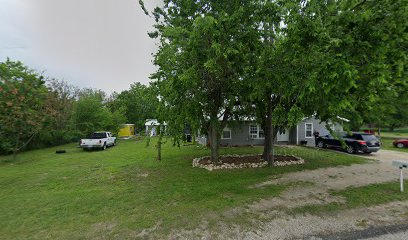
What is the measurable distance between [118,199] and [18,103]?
11.8 meters

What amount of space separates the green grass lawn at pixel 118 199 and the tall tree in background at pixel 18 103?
5.03 m

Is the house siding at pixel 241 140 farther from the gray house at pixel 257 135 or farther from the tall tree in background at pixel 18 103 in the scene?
the tall tree in background at pixel 18 103

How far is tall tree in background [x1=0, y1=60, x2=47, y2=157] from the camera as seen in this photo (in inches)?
511

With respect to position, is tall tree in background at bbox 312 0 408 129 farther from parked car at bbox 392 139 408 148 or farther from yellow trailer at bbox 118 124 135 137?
yellow trailer at bbox 118 124 135 137

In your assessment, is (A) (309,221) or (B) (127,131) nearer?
(A) (309,221)

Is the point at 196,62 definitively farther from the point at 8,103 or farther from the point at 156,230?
the point at 8,103

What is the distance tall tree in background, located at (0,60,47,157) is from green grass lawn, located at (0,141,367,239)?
5035mm

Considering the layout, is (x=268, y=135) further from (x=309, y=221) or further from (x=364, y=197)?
(x=309, y=221)

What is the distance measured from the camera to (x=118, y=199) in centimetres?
603

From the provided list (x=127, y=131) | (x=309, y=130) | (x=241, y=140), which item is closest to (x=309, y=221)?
(x=241, y=140)

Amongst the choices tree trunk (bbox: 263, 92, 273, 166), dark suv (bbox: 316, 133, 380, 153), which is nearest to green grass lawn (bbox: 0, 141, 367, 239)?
tree trunk (bbox: 263, 92, 273, 166)

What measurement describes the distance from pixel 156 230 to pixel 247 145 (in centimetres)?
1623

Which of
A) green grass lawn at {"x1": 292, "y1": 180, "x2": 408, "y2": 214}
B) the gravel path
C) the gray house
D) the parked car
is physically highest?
the gray house

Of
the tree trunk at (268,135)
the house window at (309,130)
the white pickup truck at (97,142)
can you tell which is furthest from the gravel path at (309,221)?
the white pickup truck at (97,142)
